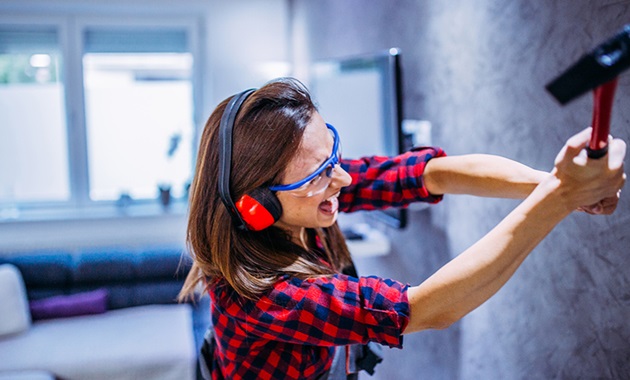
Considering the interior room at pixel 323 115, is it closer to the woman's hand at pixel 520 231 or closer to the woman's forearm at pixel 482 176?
the woman's forearm at pixel 482 176

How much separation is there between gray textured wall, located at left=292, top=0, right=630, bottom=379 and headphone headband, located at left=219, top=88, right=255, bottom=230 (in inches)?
25.5

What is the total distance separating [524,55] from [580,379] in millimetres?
691

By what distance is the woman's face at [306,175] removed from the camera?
1.02m

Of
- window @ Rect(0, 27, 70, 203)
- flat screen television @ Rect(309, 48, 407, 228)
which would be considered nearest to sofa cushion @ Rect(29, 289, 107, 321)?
window @ Rect(0, 27, 70, 203)

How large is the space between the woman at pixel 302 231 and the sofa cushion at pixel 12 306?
275cm

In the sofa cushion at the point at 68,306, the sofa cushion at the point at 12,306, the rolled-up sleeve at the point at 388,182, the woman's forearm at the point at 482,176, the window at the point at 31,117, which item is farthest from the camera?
the window at the point at 31,117

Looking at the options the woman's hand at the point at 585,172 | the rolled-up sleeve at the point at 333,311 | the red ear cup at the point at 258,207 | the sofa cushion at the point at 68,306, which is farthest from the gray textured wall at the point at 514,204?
the sofa cushion at the point at 68,306

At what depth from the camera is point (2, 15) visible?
4461 mm

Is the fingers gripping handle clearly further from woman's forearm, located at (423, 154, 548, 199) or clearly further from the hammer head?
woman's forearm, located at (423, 154, 548, 199)

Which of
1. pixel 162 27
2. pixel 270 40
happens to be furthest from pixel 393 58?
pixel 162 27

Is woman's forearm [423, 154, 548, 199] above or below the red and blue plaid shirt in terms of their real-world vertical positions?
above

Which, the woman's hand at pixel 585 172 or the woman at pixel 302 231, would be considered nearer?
the woman's hand at pixel 585 172

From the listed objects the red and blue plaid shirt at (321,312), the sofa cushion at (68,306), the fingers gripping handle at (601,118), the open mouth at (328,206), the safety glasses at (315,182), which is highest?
the fingers gripping handle at (601,118)

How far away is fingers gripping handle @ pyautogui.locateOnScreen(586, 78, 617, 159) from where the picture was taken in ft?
2.16
